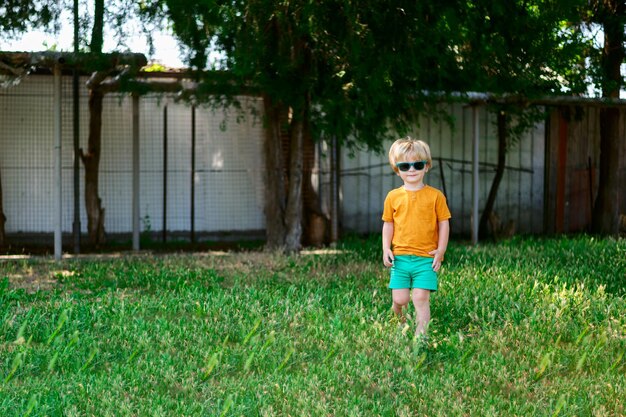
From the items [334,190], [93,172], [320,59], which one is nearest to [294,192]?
[334,190]

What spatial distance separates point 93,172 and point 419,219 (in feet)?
31.2

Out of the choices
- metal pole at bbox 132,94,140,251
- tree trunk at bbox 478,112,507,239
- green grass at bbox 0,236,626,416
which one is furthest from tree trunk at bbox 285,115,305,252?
tree trunk at bbox 478,112,507,239

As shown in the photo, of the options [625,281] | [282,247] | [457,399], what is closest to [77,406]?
[457,399]

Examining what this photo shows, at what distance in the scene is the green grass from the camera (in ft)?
16.3

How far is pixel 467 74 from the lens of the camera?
38.9 feet

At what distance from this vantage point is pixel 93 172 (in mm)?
14703

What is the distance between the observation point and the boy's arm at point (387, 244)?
6340mm

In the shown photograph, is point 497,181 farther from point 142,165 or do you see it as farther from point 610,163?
point 142,165

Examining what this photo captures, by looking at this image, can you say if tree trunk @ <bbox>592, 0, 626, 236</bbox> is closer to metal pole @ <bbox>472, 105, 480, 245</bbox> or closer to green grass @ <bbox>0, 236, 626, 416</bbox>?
metal pole @ <bbox>472, 105, 480, 245</bbox>

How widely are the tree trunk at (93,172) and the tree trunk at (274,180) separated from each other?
3.36 m

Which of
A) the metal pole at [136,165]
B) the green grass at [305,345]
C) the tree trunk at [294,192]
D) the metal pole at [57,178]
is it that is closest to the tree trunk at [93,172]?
the metal pole at [136,165]

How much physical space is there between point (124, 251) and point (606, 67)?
8920 mm

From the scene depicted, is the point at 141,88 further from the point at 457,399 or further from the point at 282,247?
the point at 457,399

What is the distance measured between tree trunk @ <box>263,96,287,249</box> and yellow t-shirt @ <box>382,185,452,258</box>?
21.5ft
